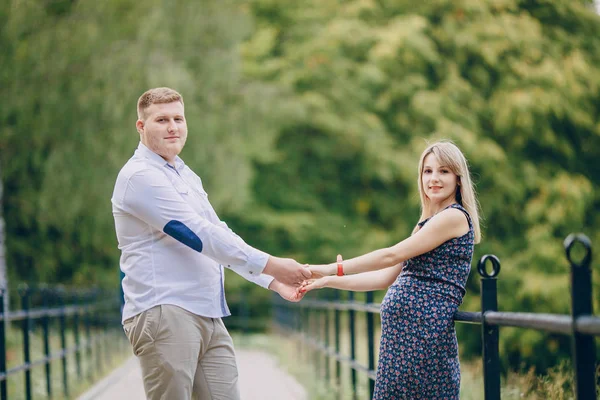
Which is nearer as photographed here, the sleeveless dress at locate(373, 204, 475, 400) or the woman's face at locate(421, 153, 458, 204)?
the sleeveless dress at locate(373, 204, 475, 400)

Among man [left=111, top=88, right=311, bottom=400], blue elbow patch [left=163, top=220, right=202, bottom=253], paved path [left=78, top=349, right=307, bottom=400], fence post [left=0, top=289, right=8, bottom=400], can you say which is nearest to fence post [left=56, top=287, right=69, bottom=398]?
paved path [left=78, top=349, right=307, bottom=400]

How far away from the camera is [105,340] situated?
13.0 m

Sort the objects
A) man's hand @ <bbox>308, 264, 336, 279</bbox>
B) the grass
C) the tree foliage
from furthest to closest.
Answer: the tree foliage, the grass, man's hand @ <bbox>308, 264, 336, 279</bbox>

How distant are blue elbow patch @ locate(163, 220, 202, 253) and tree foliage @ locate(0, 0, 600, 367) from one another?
12143 millimetres

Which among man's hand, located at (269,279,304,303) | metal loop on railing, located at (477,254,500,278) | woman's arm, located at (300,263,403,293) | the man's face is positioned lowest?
man's hand, located at (269,279,304,303)

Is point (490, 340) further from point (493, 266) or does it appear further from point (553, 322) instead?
point (553, 322)

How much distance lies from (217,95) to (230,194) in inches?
90.1

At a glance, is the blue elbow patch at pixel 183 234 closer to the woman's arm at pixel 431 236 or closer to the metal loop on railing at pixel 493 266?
the woman's arm at pixel 431 236

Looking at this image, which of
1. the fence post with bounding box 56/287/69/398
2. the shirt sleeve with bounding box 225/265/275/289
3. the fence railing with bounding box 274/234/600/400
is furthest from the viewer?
the fence post with bounding box 56/287/69/398

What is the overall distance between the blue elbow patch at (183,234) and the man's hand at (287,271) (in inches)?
17.5

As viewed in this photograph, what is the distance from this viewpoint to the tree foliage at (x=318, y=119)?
15750 mm

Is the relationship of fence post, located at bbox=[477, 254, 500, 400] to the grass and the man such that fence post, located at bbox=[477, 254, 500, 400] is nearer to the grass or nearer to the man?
the man

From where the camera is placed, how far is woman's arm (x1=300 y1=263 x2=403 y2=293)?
4.22m

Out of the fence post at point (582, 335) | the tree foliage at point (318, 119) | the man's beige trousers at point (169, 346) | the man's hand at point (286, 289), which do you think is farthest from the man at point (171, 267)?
the tree foliage at point (318, 119)
